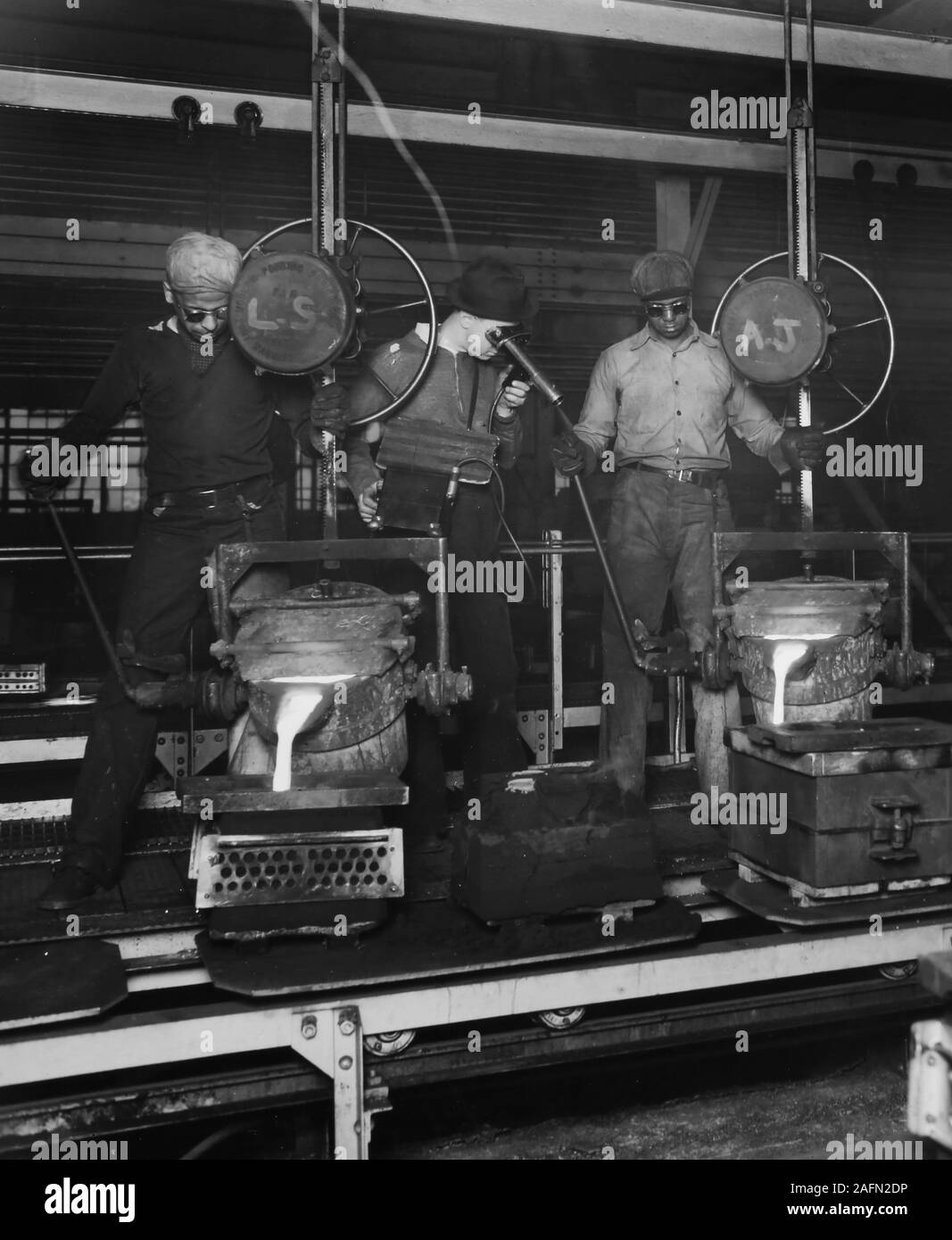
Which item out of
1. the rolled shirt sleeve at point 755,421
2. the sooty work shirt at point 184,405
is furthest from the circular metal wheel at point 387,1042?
the rolled shirt sleeve at point 755,421

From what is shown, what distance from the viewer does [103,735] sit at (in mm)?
3068

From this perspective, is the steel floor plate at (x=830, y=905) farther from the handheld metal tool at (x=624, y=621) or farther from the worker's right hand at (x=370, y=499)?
the worker's right hand at (x=370, y=499)

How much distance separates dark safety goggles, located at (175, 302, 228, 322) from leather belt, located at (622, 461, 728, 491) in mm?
1276

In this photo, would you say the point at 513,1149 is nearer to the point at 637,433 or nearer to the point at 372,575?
the point at 372,575

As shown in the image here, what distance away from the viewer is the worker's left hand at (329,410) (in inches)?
117

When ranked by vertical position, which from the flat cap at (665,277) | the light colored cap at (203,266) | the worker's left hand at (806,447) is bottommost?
the worker's left hand at (806,447)

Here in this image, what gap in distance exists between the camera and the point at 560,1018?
8.79ft

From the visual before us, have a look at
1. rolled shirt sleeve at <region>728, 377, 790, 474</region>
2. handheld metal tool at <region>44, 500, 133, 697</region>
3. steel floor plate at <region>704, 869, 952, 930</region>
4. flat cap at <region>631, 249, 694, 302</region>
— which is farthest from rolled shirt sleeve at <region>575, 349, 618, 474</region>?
handheld metal tool at <region>44, 500, 133, 697</region>

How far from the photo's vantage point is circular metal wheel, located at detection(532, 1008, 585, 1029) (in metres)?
2.67

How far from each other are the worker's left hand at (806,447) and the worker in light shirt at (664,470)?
0.33 ft

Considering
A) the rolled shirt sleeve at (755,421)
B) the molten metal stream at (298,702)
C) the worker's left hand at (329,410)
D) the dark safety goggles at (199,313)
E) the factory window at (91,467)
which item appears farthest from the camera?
the factory window at (91,467)

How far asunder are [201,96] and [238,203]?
519mm

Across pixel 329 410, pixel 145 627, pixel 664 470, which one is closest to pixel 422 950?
pixel 145 627

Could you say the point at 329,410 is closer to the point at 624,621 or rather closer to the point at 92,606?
the point at 92,606
